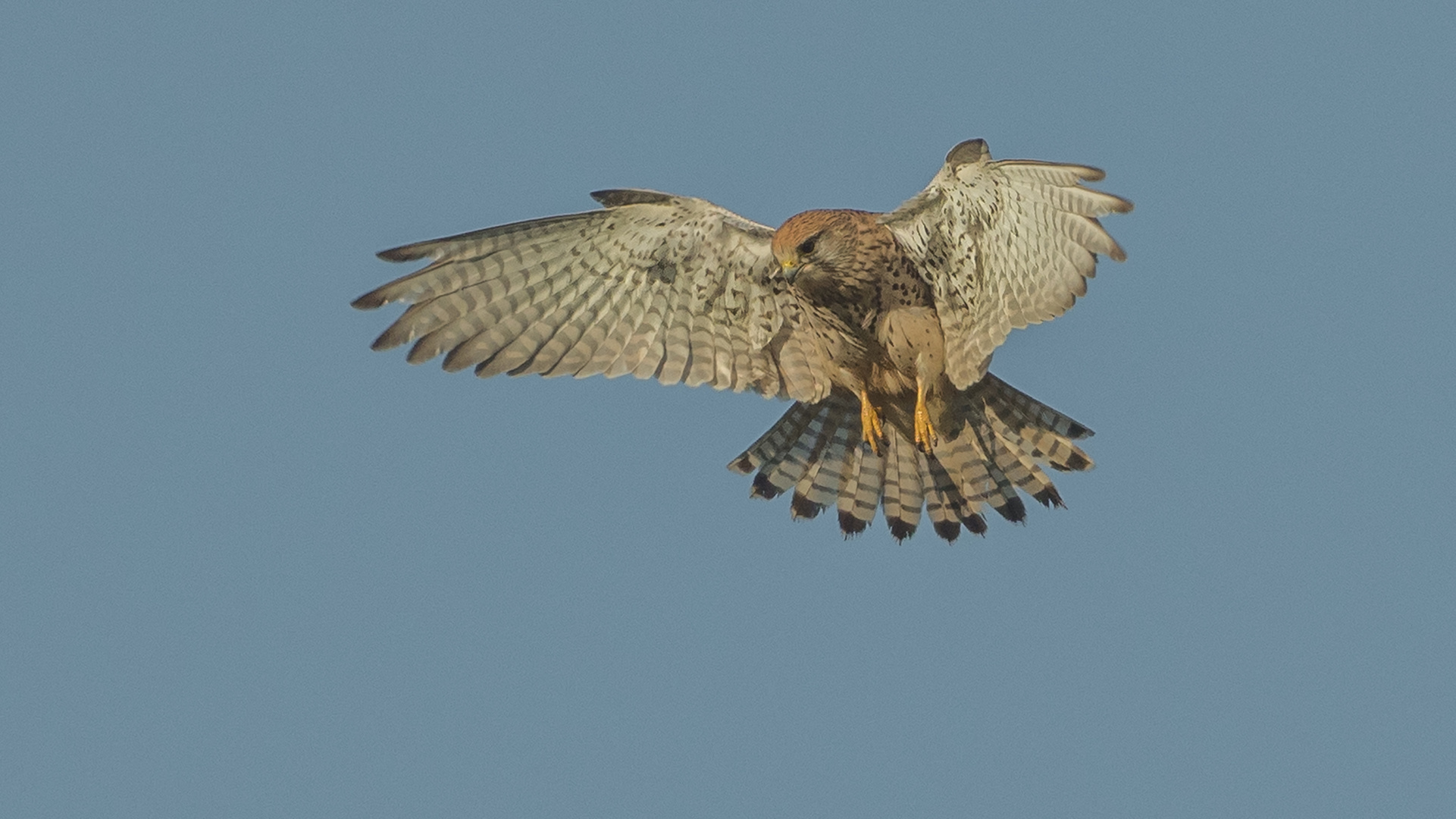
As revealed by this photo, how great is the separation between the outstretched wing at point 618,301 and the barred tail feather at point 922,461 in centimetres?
63

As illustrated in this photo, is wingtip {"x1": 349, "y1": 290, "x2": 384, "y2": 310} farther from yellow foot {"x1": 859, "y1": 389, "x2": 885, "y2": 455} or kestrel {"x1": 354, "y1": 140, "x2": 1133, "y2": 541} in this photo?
yellow foot {"x1": 859, "y1": 389, "x2": 885, "y2": 455}

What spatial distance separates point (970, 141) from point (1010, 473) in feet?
7.20

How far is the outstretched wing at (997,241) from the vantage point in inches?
348

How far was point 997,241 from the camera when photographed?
9.28 m

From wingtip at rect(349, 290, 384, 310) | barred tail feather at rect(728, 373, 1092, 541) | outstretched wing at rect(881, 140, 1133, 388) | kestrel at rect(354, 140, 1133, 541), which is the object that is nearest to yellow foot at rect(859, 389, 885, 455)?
kestrel at rect(354, 140, 1133, 541)

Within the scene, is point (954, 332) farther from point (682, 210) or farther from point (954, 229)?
point (682, 210)

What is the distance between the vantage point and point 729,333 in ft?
33.0

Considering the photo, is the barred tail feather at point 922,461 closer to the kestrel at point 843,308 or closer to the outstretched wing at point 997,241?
the kestrel at point 843,308

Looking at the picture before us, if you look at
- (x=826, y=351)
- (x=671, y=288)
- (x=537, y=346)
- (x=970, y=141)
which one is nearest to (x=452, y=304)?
(x=537, y=346)

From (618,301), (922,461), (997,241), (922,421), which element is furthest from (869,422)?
(618,301)

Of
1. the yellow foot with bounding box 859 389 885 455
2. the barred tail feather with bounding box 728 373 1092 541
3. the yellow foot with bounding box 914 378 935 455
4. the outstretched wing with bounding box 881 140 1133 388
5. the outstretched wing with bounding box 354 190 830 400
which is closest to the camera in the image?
the outstretched wing with bounding box 881 140 1133 388

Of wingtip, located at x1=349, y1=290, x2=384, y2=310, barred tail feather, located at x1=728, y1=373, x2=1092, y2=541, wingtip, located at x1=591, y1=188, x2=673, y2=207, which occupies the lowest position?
barred tail feather, located at x1=728, y1=373, x2=1092, y2=541

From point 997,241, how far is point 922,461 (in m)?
1.66

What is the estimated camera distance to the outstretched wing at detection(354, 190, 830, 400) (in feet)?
30.9
